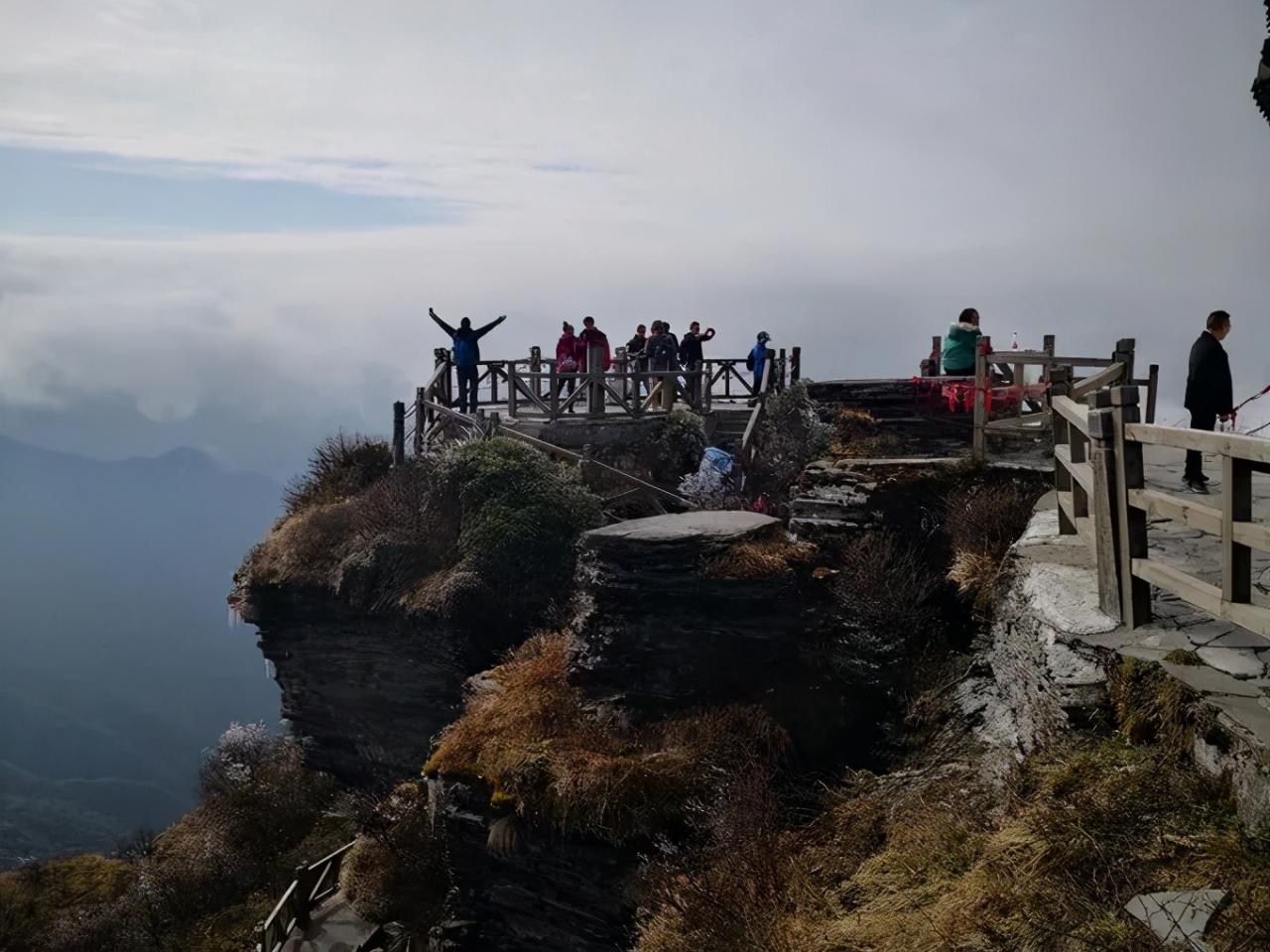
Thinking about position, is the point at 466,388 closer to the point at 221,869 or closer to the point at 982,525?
the point at 221,869

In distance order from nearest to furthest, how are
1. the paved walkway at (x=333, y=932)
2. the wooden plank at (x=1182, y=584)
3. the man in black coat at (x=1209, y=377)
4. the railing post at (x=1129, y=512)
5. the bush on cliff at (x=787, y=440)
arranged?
the wooden plank at (x=1182, y=584), the railing post at (x=1129, y=512), the man in black coat at (x=1209, y=377), the paved walkway at (x=333, y=932), the bush on cliff at (x=787, y=440)

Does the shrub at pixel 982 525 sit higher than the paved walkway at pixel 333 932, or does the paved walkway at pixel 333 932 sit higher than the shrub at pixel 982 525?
the shrub at pixel 982 525


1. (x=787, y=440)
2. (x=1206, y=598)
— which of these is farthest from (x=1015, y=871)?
(x=787, y=440)

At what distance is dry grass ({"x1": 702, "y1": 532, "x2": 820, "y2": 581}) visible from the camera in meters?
11.7

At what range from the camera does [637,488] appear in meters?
19.6

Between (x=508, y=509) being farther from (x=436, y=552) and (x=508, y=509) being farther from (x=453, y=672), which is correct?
(x=453, y=672)

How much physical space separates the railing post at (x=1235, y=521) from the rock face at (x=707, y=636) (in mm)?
6198

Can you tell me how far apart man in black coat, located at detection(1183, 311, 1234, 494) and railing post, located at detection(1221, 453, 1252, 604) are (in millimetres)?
4027

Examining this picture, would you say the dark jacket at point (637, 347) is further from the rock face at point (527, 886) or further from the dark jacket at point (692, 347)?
the rock face at point (527, 886)

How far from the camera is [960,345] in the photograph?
15.9 metres

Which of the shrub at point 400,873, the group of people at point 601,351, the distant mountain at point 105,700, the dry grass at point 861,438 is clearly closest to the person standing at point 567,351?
the group of people at point 601,351

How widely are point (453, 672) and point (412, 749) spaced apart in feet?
7.67

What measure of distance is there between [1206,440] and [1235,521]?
1.44ft

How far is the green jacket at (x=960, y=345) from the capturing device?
52.0ft
